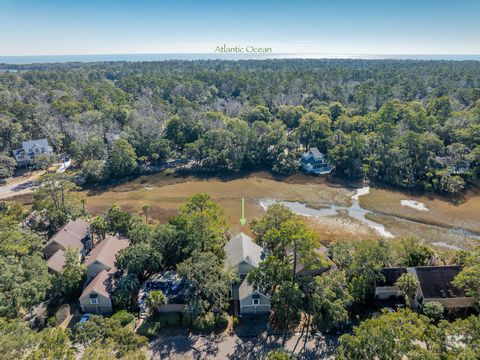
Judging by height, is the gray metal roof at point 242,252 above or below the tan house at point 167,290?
above

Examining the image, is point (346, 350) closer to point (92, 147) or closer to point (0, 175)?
point (92, 147)

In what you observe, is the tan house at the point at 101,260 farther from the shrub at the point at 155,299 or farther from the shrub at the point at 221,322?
the shrub at the point at 221,322

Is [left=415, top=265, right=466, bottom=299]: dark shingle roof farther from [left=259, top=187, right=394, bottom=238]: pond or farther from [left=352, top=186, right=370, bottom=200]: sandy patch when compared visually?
[left=352, top=186, right=370, bottom=200]: sandy patch

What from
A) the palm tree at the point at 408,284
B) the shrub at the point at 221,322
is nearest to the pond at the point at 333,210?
the palm tree at the point at 408,284

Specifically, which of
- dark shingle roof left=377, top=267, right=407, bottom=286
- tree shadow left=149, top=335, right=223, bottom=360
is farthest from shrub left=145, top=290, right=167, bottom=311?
dark shingle roof left=377, top=267, right=407, bottom=286

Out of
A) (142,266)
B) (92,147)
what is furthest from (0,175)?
(142,266)

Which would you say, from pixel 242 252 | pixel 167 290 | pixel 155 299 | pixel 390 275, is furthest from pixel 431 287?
pixel 155 299
